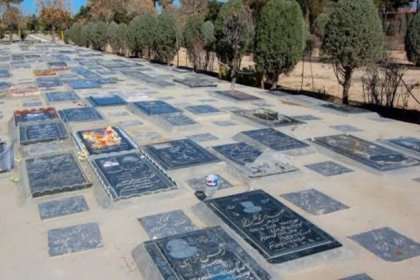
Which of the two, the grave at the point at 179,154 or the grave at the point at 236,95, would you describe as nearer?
the grave at the point at 179,154

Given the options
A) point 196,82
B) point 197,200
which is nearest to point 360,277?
point 197,200

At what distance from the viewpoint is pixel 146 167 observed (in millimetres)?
Answer: 5359

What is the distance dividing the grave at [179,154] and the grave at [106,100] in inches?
141

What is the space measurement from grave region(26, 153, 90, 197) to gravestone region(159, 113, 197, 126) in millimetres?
2178

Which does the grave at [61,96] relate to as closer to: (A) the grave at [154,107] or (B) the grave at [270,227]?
(A) the grave at [154,107]

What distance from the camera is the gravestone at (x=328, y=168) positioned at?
5.51 metres

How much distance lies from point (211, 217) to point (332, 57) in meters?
6.63

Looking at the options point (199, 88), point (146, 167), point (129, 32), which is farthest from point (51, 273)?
point (129, 32)

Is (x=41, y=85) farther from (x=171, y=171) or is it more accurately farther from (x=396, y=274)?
(x=396, y=274)

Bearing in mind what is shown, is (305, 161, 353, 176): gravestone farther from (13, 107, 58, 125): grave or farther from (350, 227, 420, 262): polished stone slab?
(13, 107, 58, 125): grave


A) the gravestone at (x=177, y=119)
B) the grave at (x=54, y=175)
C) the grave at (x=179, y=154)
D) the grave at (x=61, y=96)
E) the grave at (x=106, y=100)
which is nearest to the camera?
the grave at (x=54, y=175)

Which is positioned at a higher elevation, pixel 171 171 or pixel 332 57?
pixel 332 57

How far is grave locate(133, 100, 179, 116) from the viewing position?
8477 millimetres

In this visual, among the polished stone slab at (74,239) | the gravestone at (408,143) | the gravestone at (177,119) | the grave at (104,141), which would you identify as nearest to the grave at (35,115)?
the grave at (104,141)
